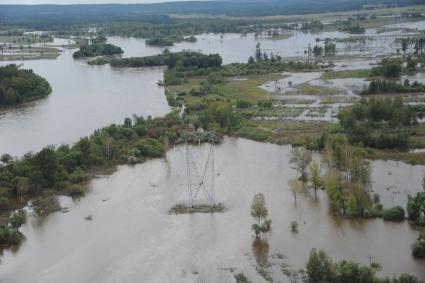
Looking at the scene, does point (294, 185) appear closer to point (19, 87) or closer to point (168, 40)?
point (19, 87)

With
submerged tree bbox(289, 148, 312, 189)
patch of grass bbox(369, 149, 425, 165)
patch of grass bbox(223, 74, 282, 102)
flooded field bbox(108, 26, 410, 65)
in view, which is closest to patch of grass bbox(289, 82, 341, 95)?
patch of grass bbox(223, 74, 282, 102)

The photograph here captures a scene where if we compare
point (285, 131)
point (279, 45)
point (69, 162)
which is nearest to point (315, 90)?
point (285, 131)

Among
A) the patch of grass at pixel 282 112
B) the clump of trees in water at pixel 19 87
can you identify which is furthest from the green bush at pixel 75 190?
the clump of trees in water at pixel 19 87

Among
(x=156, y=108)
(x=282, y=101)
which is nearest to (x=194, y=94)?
(x=156, y=108)

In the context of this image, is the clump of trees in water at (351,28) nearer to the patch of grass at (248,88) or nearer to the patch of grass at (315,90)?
the patch of grass at (248,88)

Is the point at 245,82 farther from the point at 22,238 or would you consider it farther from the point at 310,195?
the point at 22,238
